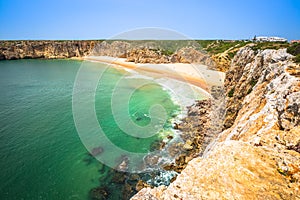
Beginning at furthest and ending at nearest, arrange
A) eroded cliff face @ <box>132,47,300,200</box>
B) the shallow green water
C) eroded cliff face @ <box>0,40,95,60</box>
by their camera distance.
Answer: eroded cliff face @ <box>0,40,95,60</box> < the shallow green water < eroded cliff face @ <box>132,47,300,200</box>

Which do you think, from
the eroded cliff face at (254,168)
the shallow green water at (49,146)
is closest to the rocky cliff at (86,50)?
the shallow green water at (49,146)

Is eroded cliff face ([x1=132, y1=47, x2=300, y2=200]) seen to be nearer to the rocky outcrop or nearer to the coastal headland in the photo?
the coastal headland

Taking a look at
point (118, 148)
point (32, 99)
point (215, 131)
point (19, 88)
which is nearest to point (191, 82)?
point (215, 131)

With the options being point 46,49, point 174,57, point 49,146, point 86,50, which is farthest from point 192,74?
point 46,49

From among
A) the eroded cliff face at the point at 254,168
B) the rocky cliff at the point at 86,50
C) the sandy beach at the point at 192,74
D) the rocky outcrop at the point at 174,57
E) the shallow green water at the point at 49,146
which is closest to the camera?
the eroded cliff face at the point at 254,168

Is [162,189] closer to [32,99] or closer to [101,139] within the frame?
[101,139]

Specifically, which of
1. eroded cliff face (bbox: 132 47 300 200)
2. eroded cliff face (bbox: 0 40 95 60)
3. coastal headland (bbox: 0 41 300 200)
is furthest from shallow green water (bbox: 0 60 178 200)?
eroded cliff face (bbox: 0 40 95 60)

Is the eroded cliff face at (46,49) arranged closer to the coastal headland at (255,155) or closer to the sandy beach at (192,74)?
the sandy beach at (192,74)

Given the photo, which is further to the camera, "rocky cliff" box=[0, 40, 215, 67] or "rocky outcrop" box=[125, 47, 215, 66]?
"rocky cliff" box=[0, 40, 215, 67]
